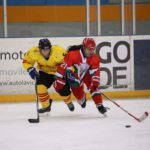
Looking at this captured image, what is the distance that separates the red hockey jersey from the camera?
21.5 feet

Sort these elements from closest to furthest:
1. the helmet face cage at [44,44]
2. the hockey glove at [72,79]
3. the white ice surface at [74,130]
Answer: the white ice surface at [74,130]
the helmet face cage at [44,44]
the hockey glove at [72,79]

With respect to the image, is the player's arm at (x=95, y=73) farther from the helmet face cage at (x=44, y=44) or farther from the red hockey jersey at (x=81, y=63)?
the helmet face cage at (x=44, y=44)

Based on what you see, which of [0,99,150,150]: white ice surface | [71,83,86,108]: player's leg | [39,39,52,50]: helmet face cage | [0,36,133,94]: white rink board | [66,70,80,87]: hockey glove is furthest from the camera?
[0,36,133,94]: white rink board

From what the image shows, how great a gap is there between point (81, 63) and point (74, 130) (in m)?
1.11

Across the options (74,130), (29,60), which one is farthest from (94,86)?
(74,130)

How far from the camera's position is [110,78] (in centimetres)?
888

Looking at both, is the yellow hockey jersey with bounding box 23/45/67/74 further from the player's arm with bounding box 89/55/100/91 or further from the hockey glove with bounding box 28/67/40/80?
the player's arm with bounding box 89/55/100/91

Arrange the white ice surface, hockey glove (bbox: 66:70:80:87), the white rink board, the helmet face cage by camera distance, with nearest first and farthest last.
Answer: the white ice surface, the helmet face cage, hockey glove (bbox: 66:70:80:87), the white rink board

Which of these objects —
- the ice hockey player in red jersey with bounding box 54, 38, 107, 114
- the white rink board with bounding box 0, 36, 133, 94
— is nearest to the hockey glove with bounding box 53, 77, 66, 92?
the ice hockey player in red jersey with bounding box 54, 38, 107, 114

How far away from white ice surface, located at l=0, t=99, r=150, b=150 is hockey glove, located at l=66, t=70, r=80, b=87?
1.24 ft

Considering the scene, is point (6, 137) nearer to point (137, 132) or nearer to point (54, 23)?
point (137, 132)

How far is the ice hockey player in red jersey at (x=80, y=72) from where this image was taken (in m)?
6.54

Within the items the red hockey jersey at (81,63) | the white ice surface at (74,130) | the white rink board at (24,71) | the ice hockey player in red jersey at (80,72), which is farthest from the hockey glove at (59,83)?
the white rink board at (24,71)

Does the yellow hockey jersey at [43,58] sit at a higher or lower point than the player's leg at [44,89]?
higher
